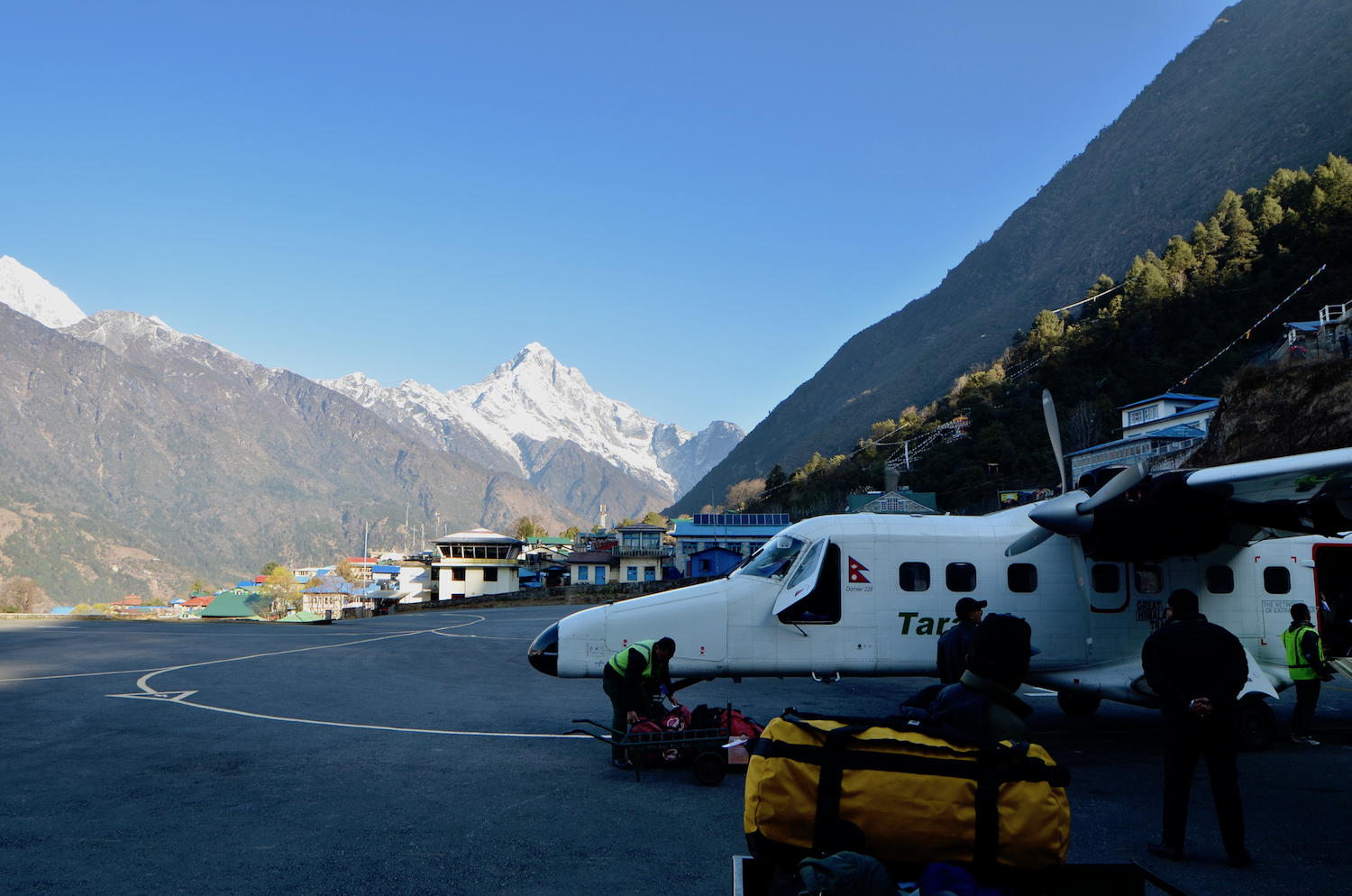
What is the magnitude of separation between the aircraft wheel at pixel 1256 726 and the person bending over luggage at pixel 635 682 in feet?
25.3

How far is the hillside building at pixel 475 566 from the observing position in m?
80.8

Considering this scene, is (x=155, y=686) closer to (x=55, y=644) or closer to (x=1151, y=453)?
(x=55, y=644)

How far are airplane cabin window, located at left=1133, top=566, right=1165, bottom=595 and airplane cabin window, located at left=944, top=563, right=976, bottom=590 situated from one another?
8.12ft

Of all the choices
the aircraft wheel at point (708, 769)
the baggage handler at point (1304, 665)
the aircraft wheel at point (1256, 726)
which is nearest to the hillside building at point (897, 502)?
the baggage handler at point (1304, 665)

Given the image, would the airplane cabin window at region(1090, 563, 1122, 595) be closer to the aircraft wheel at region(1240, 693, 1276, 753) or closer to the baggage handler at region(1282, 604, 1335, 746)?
the aircraft wheel at region(1240, 693, 1276, 753)

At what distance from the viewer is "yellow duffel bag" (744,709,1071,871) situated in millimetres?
3188

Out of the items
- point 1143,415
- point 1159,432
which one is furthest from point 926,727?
point 1143,415

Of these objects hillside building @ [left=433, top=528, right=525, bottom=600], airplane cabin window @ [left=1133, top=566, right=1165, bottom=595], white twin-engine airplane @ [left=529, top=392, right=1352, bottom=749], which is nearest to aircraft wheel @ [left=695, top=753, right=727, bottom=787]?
white twin-engine airplane @ [left=529, top=392, right=1352, bottom=749]

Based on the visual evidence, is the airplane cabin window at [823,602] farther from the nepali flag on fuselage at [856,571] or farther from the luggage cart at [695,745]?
the luggage cart at [695,745]

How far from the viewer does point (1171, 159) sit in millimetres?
150250

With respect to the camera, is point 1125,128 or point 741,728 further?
point 1125,128

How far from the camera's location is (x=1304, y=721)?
36.9 feet

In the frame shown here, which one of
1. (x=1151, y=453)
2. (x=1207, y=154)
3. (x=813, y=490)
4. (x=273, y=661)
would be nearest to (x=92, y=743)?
(x=273, y=661)

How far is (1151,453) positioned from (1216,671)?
49824 mm
